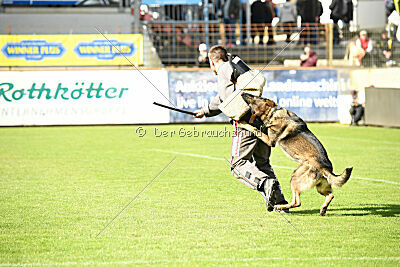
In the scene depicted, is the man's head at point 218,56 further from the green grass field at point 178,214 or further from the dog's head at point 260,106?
the green grass field at point 178,214

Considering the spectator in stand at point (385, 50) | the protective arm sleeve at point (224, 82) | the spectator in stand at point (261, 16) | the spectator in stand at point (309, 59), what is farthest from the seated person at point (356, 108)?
the protective arm sleeve at point (224, 82)

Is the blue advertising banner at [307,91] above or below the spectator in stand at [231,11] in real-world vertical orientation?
below

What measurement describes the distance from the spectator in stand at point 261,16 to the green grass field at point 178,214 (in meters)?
11.8

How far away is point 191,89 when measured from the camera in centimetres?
2316

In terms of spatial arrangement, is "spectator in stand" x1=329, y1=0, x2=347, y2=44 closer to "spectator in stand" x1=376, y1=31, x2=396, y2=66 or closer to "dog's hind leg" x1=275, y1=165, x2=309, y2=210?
"spectator in stand" x1=376, y1=31, x2=396, y2=66

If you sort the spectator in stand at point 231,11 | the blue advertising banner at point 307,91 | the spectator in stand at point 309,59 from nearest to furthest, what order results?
the blue advertising banner at point 307,91, the spectator in stand at point 309,59, the spectator in stand at point 231,11

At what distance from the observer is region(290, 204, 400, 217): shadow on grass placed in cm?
766

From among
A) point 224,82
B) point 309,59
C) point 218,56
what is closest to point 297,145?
point 224,82

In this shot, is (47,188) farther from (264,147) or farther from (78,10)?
(78,10)

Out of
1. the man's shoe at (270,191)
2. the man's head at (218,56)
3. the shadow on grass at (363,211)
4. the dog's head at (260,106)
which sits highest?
the man's head at (218,56)

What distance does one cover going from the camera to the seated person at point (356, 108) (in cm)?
2167

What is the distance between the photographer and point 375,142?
1652 cm

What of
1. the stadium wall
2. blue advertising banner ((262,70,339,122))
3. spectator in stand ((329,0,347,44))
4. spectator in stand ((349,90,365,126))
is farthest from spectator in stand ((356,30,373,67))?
spectator in stand ((349,90,365,126))

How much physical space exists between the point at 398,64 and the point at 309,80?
3.08 m
